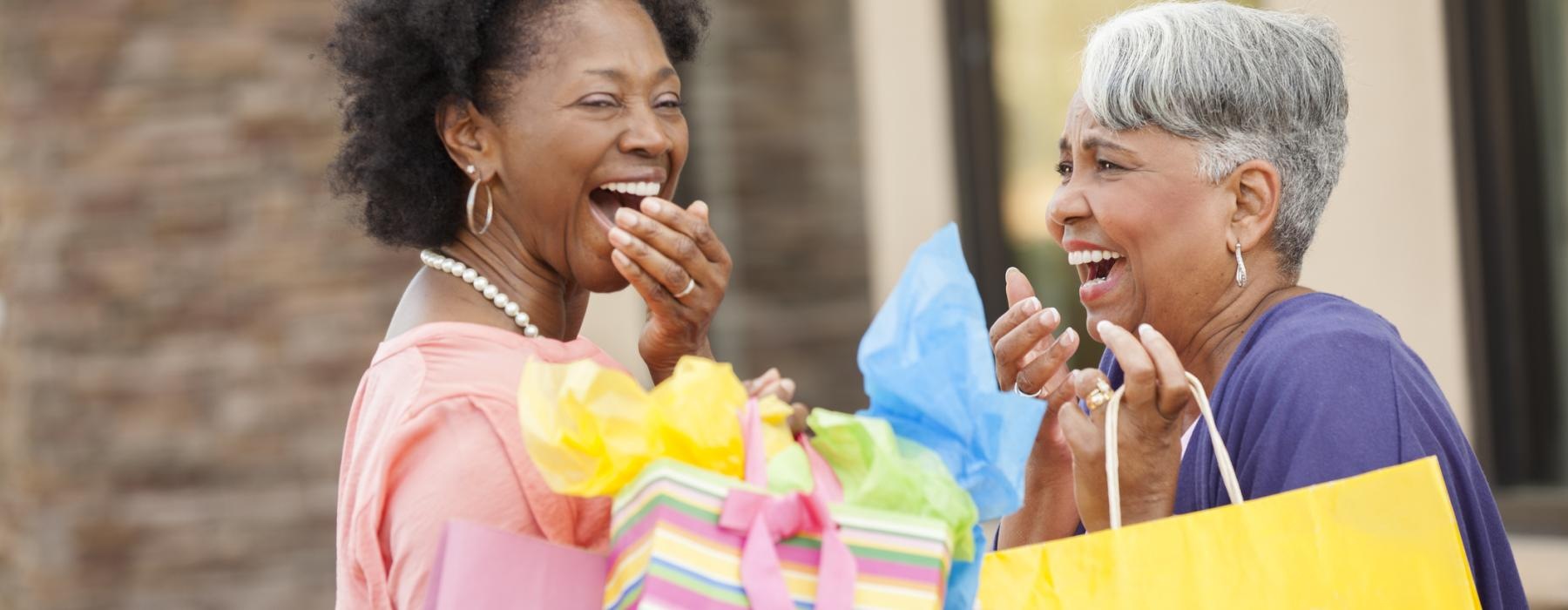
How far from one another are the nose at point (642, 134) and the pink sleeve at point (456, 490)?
477mm

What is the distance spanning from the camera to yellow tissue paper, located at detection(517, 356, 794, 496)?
1795 millimetres

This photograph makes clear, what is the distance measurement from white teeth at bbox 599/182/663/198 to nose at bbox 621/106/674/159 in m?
0.05

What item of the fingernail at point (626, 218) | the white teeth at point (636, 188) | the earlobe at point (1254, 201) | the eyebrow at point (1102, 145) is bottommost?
the earlobe at point (1254, 201)

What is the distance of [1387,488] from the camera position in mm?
2062

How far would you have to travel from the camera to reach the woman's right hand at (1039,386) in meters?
2.52

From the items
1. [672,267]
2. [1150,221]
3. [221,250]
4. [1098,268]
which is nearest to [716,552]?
[672,267]

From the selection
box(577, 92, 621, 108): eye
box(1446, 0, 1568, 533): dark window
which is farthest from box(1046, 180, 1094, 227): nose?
box(1446, 0, 1568, 533): dark window

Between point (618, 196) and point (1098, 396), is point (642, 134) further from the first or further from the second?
point (1098, 396)

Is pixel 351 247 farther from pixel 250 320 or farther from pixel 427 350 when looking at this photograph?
pixel 427 350

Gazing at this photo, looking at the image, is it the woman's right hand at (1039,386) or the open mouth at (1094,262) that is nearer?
the woman's right hand at (1039,386)

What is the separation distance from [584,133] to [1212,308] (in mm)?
1068

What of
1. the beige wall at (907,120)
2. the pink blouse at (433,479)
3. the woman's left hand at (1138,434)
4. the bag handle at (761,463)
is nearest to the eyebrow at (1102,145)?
the woman's left hand at (1138,434)

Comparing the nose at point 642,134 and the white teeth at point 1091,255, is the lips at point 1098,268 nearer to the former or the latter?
the white teeth at point 1091,255

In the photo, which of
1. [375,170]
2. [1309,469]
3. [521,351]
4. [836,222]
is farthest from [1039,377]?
[836,222]
